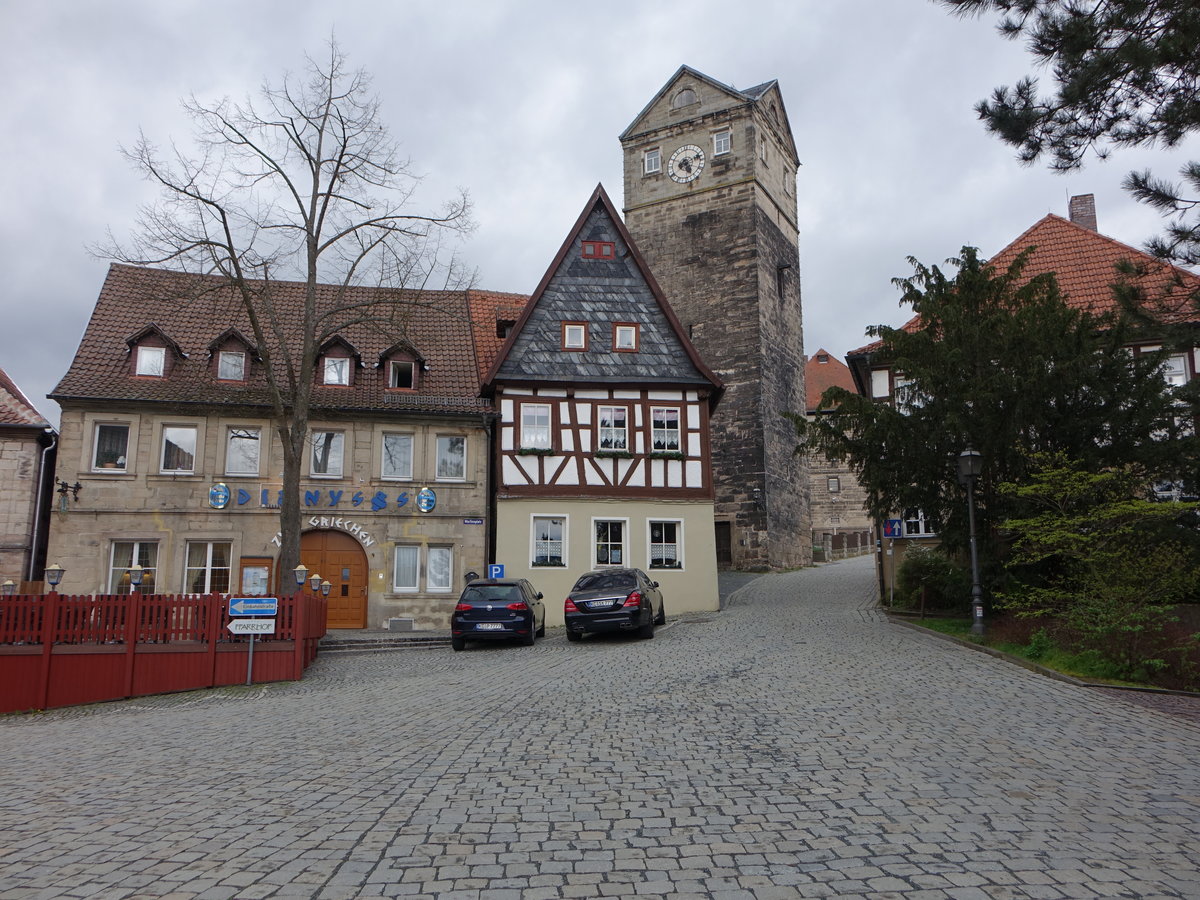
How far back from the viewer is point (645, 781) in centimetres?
730

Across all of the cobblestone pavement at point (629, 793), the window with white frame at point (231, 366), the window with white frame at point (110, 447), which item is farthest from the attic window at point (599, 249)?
the cobblestone pavement at point (629, 793)

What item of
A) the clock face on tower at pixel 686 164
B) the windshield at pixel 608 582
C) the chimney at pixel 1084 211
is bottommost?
the windshield at pixel 608 582

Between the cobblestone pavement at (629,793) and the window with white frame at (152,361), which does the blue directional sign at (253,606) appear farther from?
the window with white frame at (152,361)

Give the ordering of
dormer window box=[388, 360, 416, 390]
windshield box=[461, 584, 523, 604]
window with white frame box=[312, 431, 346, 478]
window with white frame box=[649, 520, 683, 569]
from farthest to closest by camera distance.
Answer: dormer window box=[388, 360, 416, 390], window with white frame box=[649, 520, 683, 569], window with white frame box=[312, 431, 346, 478], windshield box=[461, 584, 523, 604]

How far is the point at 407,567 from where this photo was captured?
25375mm

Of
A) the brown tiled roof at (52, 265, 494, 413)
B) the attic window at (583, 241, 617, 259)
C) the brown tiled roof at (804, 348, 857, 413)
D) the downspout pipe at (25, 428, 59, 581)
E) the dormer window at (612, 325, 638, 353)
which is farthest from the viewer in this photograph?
the brown tiled roof at (804, 348, 857, 413)

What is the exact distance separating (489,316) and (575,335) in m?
5.86

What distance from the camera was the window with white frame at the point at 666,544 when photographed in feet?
84.7

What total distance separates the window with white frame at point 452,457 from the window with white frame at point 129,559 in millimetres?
7334

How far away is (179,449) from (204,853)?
Answer: 21.0m

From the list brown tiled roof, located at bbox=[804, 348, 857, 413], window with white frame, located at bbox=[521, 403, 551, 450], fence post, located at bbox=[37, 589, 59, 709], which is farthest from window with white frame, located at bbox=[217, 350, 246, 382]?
brown tiled roof, located at bbox=[804, 348, 857, 413]

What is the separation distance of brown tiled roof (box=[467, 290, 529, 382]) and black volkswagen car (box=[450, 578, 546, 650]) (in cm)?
979

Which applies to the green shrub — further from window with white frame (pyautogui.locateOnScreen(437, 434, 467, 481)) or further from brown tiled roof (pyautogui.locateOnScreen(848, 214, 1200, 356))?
window with white frame (pyautogui.locateOnScreen(437, 434, 467, 481))

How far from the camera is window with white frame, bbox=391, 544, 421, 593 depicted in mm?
25266
